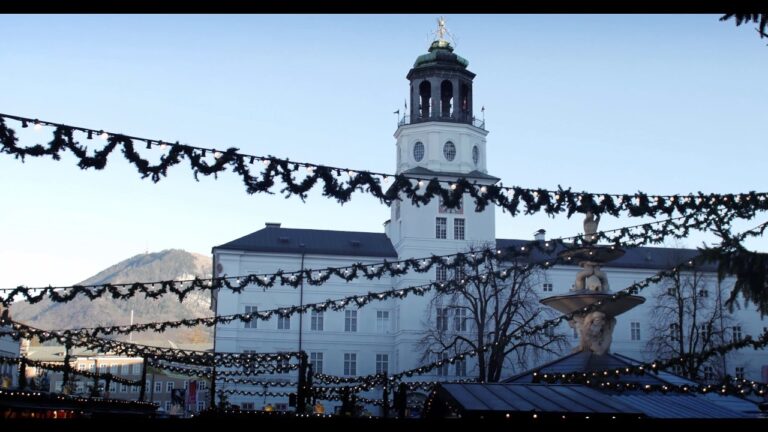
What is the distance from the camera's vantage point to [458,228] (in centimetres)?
7331

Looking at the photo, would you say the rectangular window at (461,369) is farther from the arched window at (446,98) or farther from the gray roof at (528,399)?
the gray roof at (528,399)

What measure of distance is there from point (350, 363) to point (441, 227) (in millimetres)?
12591

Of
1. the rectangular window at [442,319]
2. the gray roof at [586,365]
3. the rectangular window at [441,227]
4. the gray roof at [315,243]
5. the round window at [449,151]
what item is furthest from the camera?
the gray roof at [315,243]

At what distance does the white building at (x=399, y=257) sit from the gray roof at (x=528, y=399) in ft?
166

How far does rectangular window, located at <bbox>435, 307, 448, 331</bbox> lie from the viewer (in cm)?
6392

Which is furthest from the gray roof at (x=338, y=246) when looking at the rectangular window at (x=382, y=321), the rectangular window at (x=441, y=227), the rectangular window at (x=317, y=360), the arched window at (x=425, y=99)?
the arched window at (x=425, y=99)

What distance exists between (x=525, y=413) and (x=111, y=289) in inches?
524

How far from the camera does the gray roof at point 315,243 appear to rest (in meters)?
73.3

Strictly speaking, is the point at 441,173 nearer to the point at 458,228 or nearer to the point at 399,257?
the point at 458,228

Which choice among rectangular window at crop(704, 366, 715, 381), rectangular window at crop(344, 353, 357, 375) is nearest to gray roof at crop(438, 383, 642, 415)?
rectangular window at crop(704, 366, 715, 381)

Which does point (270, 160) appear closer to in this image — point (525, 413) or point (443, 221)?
point (525, 413)

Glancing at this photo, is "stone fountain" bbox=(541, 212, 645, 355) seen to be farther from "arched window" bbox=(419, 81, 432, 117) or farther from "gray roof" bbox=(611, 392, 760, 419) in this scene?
"arched window" bbox=(419, 81, 432, 117)
